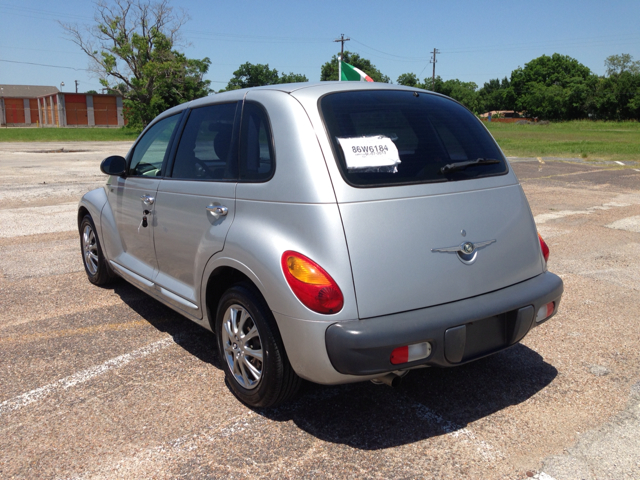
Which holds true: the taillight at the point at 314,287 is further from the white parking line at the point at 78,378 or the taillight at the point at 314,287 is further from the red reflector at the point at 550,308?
the white parking line at the point at 78,378

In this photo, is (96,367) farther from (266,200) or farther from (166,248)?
(266,200)

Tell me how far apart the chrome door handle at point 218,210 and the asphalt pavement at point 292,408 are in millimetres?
1077

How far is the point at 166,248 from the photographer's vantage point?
12.4 ft

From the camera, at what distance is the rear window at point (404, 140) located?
2816 mm

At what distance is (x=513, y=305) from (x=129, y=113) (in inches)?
2073

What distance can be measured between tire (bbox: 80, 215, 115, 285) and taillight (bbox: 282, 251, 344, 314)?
309 cm

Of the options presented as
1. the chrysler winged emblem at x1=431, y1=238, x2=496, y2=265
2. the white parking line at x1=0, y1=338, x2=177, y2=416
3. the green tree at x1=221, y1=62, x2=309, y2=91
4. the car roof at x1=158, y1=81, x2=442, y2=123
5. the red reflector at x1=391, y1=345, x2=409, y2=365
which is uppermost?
the green tree at x1=221, y1=62, x2=309, y2=91

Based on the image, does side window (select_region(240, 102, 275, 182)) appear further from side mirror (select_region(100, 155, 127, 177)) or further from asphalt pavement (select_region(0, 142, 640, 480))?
side mirror (select_region(100, 155, 127, 177))

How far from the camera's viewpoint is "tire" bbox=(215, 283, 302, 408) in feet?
9.34

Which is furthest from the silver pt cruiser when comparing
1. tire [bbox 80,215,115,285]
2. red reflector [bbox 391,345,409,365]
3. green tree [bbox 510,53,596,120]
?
green tree [bbox 510,53,596,120]

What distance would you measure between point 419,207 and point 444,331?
2.04 feet

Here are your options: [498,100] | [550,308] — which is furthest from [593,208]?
[498,100]

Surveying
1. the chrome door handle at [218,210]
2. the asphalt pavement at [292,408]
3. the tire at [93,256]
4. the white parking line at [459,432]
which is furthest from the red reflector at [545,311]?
the tire at [93,256]

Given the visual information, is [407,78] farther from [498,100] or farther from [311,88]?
[311,88]
